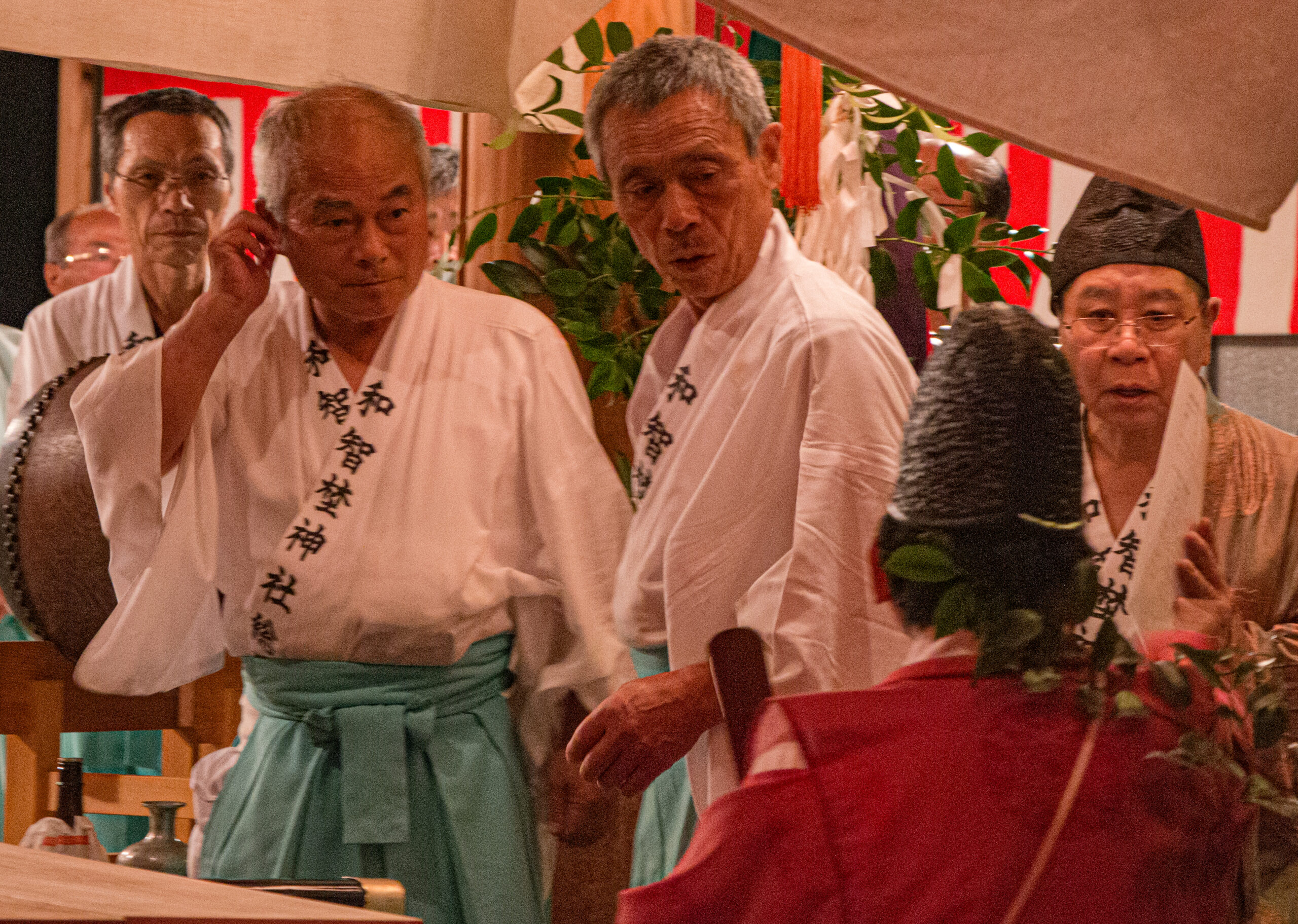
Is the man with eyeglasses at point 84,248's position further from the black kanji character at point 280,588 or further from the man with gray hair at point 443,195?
the black kanji character at point 280,588

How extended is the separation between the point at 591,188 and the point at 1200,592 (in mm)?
1605

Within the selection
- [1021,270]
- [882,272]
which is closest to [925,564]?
[882,272]

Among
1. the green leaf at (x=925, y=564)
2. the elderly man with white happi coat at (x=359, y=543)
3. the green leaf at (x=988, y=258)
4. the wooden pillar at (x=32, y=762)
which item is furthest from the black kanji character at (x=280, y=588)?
the green leaf at (x=988, y=258)

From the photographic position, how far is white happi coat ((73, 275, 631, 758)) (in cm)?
191

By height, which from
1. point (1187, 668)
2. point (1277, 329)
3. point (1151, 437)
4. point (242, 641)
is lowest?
point (242, 641)

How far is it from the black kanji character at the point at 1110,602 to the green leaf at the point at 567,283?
149cm

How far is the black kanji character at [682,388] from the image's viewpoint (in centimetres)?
187

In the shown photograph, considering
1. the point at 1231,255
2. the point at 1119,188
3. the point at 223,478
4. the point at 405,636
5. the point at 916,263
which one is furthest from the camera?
the point at 1231,255

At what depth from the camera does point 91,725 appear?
8.08 ft

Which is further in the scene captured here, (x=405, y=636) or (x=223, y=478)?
(x=223, y=478)

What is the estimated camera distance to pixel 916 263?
7.68 feet

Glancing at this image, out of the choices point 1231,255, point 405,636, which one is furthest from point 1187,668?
point 1231,255

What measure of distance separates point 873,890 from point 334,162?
1.35 metres

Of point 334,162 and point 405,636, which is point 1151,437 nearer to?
point 405,636
